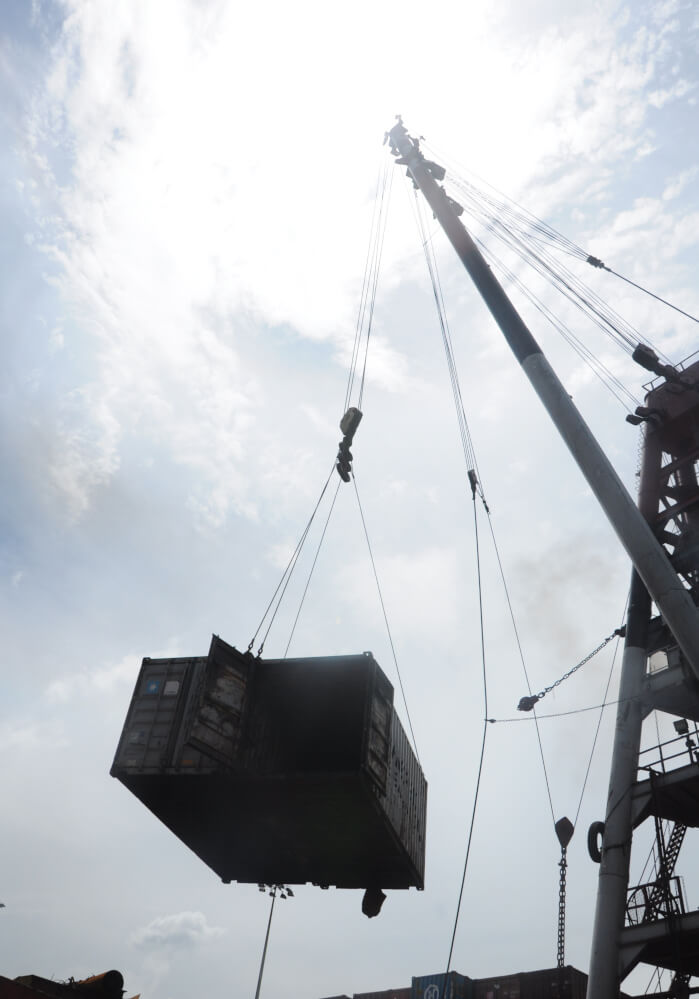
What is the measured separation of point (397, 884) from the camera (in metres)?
22.0

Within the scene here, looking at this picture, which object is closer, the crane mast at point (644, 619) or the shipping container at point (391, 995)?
the crane mast at point (644, 619)

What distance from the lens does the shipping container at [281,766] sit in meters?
17.7

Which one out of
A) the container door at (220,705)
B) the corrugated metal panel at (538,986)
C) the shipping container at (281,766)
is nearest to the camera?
the container door at (220,705)

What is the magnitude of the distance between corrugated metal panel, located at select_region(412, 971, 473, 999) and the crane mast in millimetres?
18752

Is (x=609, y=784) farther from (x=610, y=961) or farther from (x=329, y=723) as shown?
(x=329, y=723)

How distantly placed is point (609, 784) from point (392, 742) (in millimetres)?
8236

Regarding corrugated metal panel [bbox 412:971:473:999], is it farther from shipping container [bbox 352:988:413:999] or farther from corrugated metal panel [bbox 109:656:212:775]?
corrugated metal panel [bbox 109:656:212:775]

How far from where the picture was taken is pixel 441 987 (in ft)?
125

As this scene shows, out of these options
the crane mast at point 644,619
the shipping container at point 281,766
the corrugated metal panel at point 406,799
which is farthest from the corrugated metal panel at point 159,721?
the crane mast at point 644,619

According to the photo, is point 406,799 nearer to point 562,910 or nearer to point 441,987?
point 562,910

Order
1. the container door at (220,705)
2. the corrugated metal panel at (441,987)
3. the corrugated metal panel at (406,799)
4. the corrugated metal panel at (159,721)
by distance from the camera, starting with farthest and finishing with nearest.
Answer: the corrugated metal panel at (441,987), the corrugated metal panel at (406,799), the corrugated metal panel at (159,721), the container door at (220,705)

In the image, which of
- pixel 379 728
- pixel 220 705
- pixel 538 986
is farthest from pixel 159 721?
pixel 538 986

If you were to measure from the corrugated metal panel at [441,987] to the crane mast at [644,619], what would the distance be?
738 inches

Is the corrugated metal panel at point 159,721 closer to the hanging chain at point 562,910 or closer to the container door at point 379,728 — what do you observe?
the container door at point 379,728
